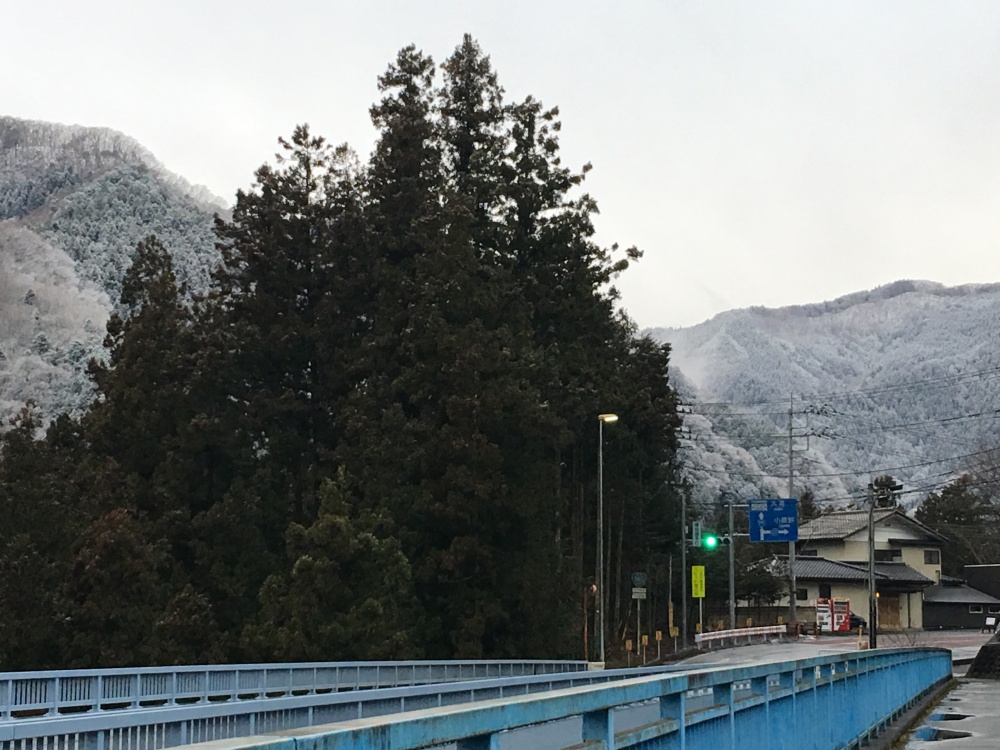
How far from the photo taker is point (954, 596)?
102 m

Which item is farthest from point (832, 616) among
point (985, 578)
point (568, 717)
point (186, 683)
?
point (568, 717)

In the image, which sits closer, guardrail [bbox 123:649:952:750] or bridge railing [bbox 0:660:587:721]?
guardrail [bbox 123:649:952:750]

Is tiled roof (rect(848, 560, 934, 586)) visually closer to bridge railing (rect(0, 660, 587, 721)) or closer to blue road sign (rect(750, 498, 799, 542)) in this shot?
blue road sign (rect(750, 498, 799, 542))

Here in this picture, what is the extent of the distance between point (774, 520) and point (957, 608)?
43097 mm

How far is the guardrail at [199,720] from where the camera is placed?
12414 mm

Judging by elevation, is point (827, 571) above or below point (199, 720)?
below

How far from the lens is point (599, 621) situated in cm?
4978

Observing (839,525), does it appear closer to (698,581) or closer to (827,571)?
(827,571)

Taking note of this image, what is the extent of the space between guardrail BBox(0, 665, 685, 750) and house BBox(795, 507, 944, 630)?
78.5 metres

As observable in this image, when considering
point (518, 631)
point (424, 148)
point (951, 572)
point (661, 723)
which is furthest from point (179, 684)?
point (951, 572)

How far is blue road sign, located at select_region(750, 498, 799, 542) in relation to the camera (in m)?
65.8

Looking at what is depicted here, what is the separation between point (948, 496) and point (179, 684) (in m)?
124

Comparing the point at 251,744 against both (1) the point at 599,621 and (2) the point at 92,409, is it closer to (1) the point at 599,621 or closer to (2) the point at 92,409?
(1) the point at 599,621

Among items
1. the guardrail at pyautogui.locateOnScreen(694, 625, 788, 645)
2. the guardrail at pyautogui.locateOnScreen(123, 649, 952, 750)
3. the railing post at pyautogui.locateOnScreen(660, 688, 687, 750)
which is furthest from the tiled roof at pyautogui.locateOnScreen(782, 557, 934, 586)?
the railing post at pyautogui.locateOnScreen(660, 688, 687, 750)
